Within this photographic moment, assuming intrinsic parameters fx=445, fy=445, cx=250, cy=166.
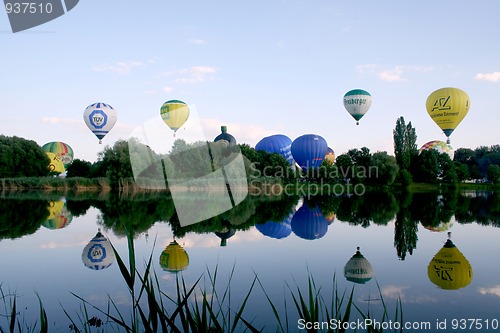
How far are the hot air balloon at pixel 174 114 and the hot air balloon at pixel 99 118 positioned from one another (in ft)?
13.7

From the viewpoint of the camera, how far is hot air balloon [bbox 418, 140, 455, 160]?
54.1 m

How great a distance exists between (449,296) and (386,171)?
121 feet

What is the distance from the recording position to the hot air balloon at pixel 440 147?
54.1 meters

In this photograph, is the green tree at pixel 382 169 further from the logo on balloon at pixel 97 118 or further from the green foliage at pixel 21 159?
the green foliage at pixel 21 159

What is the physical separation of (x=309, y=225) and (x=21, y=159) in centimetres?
3394

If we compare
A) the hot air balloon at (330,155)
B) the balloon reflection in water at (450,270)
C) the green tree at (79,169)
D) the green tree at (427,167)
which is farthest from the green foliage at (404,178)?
the balloon reflection in water at (450,270)

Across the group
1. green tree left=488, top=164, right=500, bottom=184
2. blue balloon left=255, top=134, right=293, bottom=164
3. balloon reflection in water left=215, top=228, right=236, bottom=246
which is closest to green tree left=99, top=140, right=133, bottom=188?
blue balloon left=255, top=134, right=293, bottom=164

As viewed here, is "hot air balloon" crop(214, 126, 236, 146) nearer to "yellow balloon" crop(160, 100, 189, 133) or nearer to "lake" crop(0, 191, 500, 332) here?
"yellow balloon" crop(160, 100, 189, 133)

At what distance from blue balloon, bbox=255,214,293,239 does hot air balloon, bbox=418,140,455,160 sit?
45.3m

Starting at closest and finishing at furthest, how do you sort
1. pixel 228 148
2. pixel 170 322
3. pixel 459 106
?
pixel 170 322
pixel 459 106
pixel 228 148

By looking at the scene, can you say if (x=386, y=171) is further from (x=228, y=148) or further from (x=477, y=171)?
(x=477, y=171)

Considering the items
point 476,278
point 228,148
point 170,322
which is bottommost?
point 476,278

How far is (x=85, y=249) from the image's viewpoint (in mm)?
9156

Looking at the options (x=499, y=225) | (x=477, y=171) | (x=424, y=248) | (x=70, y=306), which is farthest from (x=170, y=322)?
(x=477, y=171)
